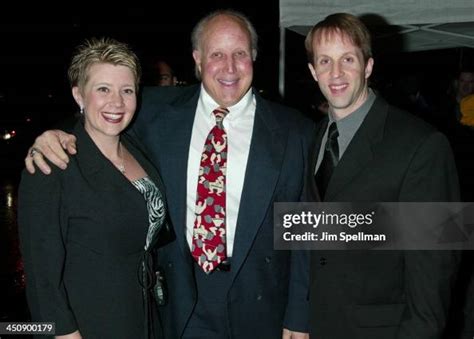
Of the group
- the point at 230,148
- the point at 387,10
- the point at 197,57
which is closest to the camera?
the point at 230,148

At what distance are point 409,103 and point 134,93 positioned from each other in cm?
431

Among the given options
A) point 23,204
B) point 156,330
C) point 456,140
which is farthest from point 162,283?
point 456,140

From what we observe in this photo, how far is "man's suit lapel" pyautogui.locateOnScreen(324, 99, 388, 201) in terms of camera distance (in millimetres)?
2293

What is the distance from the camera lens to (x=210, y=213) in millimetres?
2686

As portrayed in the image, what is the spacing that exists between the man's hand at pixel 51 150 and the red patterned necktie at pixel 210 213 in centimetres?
66

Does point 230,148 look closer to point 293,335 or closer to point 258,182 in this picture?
point 258,182

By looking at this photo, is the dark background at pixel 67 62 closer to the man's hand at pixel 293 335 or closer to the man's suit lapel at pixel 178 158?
the man's suit lapel at pixel 178 158

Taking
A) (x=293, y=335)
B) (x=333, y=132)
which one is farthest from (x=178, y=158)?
(x=293, y=335)

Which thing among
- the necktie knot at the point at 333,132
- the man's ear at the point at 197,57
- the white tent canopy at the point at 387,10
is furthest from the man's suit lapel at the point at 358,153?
the white tent canopy at the point at 387,10

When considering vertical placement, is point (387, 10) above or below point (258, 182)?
above

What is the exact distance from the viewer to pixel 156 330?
2.65 m

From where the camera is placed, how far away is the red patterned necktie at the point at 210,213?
2.67 meters

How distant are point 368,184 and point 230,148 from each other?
834 mm

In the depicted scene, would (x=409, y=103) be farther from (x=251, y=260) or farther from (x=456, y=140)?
(x=251, y=260)
